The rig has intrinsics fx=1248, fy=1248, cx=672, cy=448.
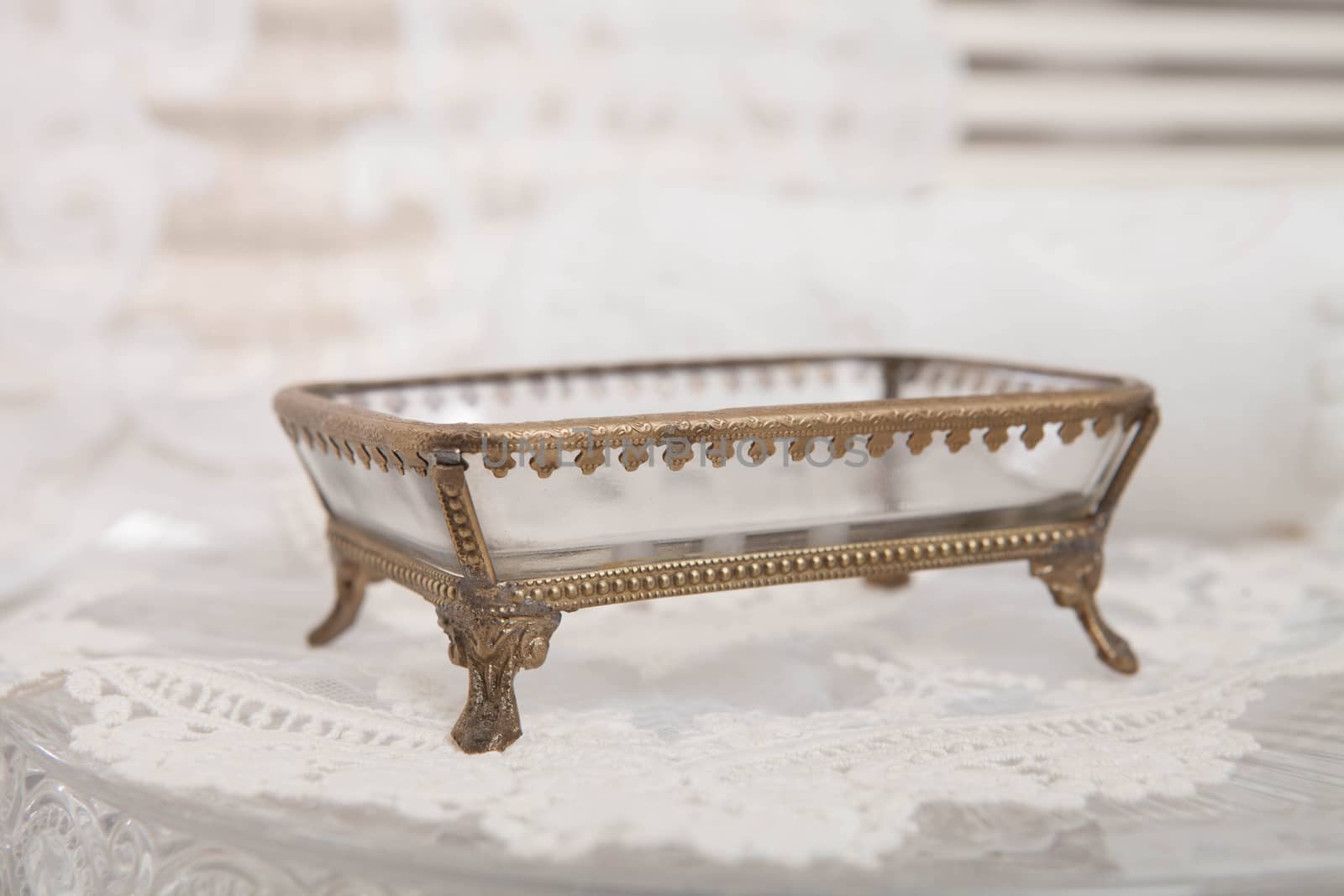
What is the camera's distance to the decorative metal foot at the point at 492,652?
0.92 m

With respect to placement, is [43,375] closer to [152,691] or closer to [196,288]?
[196,288]

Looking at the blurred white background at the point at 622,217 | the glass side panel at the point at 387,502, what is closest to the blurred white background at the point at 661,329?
the blurred white background at the point at 622,217

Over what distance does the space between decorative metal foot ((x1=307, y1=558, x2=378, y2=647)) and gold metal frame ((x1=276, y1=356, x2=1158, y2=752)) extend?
1cm

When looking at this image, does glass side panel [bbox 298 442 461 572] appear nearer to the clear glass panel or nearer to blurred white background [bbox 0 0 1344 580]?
the clear glass panel

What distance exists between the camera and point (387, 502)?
1.00m

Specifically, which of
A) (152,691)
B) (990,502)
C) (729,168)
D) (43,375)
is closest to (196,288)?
(43,375)

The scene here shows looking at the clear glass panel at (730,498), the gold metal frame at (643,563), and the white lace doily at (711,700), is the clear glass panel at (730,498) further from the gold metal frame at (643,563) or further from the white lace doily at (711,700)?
the white lace doily at (711,700)

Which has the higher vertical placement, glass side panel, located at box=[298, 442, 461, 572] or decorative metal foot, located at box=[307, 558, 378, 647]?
glass side panel, located at box=[298, 442, 461, 572]

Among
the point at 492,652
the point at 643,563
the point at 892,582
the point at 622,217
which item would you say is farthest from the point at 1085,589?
the point at 622,217

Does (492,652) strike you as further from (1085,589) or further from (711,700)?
(1085,589)

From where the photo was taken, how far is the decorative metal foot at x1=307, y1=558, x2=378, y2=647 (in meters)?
1.17

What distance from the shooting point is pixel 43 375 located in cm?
176

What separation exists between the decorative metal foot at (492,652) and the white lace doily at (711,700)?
22mm

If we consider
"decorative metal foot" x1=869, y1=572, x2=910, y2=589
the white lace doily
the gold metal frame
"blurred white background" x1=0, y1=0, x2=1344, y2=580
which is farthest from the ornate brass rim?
"blurred white background" x1=0, y1=0, x2=1344, y2=580
